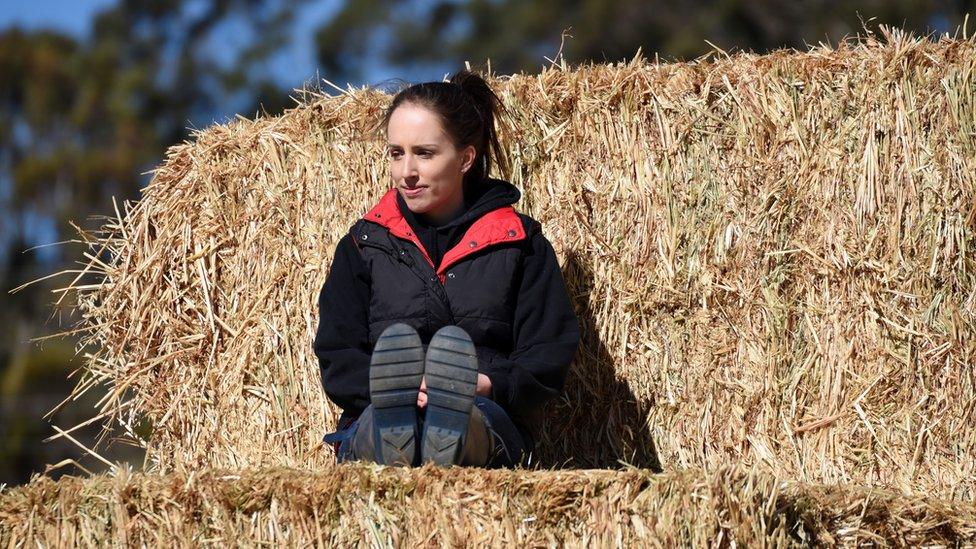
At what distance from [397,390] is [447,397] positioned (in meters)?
0.12

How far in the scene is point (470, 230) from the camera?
3.97 metres

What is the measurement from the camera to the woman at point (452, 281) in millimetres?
3736

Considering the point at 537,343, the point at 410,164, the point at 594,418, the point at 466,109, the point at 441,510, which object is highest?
the point at 466,109

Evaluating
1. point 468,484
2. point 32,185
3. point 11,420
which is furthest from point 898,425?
point 32,185

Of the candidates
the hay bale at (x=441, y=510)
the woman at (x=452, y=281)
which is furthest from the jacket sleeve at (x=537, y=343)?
the hay bale at (x=441, y=510)

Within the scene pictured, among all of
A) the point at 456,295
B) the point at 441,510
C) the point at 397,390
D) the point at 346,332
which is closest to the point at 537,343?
the point at 456,295

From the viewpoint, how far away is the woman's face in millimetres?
3977

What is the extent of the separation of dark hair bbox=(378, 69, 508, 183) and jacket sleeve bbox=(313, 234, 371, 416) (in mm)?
484

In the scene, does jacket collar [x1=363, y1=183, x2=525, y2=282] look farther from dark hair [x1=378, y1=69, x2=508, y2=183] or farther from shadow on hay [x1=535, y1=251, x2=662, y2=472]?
shadow on hay [x1=535, y1=251, x2=662, y2=472]

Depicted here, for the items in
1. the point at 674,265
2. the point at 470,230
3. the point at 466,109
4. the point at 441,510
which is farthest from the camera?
the point at 674,265

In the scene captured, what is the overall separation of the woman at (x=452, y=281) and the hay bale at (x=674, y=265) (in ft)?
1.70

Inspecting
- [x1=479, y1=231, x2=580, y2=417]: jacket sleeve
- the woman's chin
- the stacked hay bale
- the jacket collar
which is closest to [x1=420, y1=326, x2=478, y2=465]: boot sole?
[x1=479, y1=231, x2=580, y2=417]: jacket sleeve

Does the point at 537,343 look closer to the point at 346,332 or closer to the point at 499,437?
the point at 499,437

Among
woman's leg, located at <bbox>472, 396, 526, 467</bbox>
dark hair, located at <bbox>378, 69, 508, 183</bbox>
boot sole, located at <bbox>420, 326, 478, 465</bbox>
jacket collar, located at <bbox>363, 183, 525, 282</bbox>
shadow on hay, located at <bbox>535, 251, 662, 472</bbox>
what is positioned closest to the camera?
boot sole, located at <bbox>420, 326, 478, 465</bbox>
